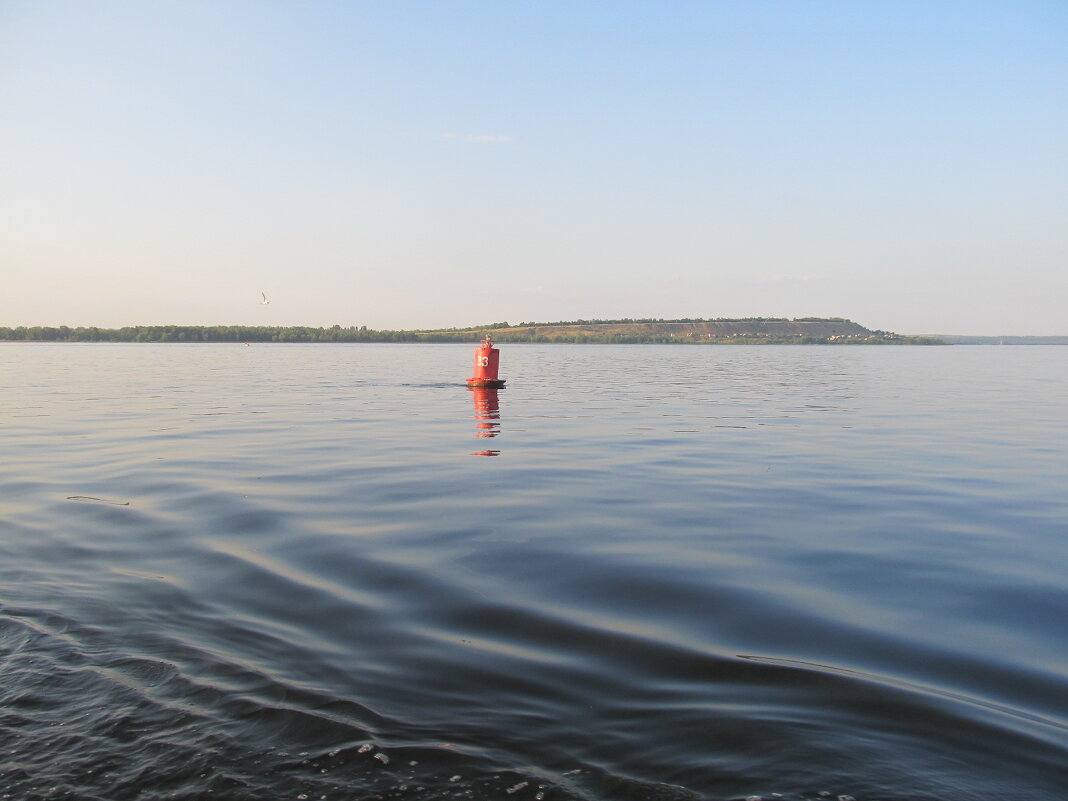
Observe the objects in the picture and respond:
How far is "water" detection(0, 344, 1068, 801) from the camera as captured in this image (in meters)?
3.95

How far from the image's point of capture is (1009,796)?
380 centimetres

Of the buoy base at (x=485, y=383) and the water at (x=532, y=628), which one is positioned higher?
the water at (x=532, y=628)

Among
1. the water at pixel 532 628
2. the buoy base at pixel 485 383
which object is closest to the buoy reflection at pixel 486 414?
the buoy base at pixel 485 383

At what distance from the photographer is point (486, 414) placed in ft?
82.4

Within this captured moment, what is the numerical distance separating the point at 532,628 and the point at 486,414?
62.6 feet

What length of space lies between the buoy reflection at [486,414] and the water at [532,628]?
13.8 ft

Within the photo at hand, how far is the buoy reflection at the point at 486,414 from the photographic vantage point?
1980 centimetres

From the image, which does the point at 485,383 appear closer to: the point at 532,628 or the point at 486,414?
the point at 486,414

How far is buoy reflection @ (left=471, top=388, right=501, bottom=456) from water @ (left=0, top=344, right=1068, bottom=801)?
4.22 meters

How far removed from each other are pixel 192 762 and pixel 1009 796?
13.2ft

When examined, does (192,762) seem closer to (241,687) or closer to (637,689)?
(241,687)

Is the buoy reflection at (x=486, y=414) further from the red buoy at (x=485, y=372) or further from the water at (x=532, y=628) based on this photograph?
the water at (x=532, y=628)

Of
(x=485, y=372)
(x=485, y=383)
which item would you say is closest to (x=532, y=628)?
(x=485, y=383)

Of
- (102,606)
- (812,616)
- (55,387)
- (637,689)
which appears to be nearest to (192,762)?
(637,689)
